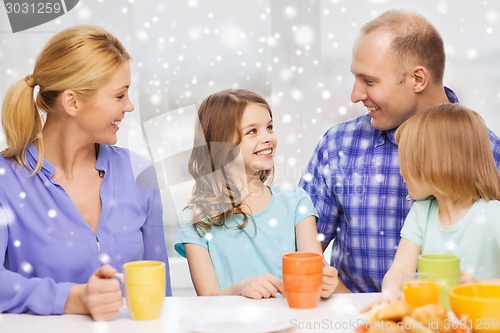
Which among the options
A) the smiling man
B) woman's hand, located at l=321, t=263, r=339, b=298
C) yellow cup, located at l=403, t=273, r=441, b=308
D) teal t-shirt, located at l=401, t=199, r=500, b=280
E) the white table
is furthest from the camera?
the smiling man

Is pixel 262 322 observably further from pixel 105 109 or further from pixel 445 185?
pixel 105 109

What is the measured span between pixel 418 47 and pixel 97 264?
1.01 metres

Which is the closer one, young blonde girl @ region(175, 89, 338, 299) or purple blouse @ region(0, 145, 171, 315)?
purple blouse @ region(0, 145, 171, 315)

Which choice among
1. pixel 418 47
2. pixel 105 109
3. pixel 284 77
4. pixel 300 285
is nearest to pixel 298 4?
pixel 284 77

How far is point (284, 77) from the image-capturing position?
7.27ft

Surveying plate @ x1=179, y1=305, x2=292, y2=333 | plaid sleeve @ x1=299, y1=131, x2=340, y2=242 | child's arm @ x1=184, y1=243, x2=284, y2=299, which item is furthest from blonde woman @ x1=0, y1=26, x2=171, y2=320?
plaid sleeve @ x1=299, y1=131, x2=340, y2=242

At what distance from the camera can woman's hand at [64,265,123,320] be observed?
106 cm

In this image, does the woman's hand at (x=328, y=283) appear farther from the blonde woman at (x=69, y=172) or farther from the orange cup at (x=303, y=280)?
the blonde woman at (x=69, y=172)

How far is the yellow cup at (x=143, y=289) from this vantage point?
1.04 m

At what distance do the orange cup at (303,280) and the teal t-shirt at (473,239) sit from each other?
1.07 feet

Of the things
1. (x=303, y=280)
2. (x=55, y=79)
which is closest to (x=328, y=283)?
(x=303, y=280)

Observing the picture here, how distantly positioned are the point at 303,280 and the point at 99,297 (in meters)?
0.34

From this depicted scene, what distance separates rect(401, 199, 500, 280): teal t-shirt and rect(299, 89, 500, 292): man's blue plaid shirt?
15.1 inches

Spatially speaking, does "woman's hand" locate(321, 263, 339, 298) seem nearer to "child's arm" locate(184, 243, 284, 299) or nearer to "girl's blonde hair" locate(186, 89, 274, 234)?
"child's arm" locate(184, 243, 284, 299)
